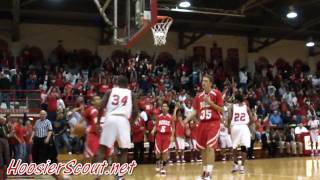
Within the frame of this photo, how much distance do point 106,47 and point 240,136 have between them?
15.8 meters

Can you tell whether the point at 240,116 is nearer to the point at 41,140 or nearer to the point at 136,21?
the point at 136,21

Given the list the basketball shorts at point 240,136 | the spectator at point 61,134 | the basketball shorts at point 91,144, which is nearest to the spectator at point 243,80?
the spectator at point 61,134

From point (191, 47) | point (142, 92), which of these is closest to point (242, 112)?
point (142, 92)

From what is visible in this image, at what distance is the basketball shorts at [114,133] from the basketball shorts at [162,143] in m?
6.17

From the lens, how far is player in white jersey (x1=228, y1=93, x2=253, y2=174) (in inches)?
551

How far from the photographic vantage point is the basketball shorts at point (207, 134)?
9516mm

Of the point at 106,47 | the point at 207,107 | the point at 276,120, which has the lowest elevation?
the point at 276,120

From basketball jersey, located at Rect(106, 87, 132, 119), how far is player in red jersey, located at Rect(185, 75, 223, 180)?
164cm

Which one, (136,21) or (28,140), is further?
(28,140)

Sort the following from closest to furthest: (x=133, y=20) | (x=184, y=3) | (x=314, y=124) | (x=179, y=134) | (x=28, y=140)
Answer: (x=133, y=20)
(x=28, y=140)
(x=179, y=134)
(x=314, y=124)
(x=184, y=3)

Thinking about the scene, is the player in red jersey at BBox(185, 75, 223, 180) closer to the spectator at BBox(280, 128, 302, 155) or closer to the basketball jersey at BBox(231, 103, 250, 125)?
the basketball jersey at BBox(231, 103, 250, 125)

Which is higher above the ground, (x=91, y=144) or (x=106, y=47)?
(x=106, y=47)

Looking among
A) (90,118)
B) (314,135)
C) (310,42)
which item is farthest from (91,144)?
(310,42)

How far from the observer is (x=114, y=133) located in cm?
871
